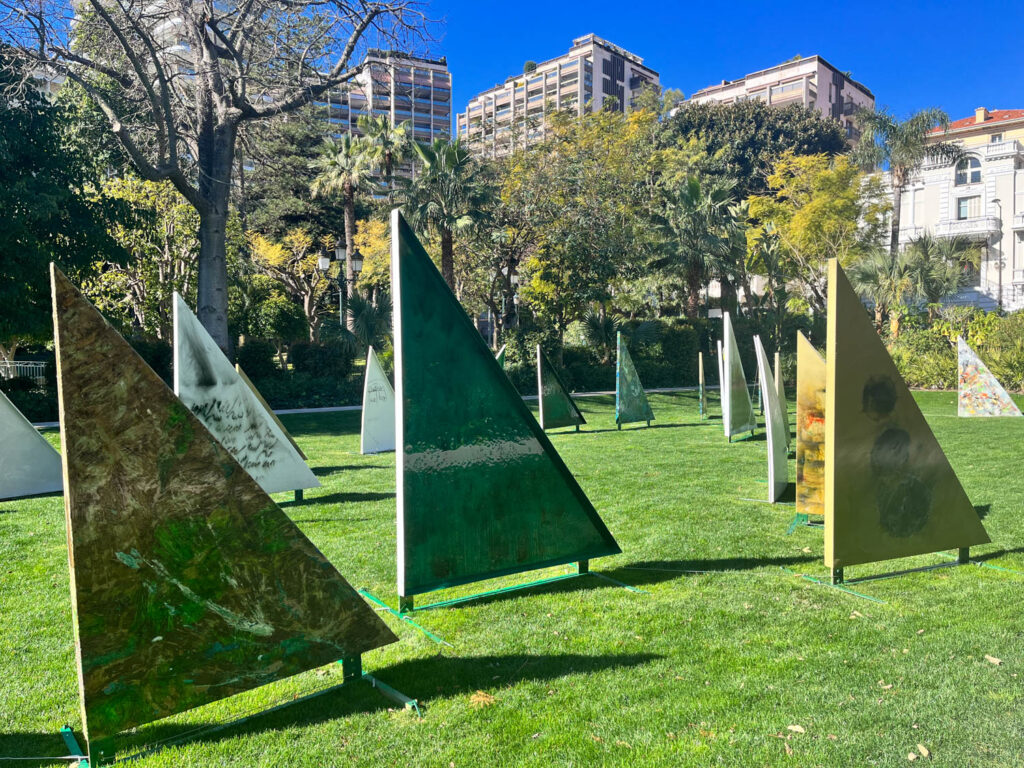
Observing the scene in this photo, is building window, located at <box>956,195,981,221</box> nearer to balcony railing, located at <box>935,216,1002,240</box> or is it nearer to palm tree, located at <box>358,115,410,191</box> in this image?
balcony railing, located at <box>935,216,1002,240</box>

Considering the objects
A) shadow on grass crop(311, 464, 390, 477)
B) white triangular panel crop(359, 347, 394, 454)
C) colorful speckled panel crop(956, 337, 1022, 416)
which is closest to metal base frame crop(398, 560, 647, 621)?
shadow on grass crop(311, 464, 390, 477)

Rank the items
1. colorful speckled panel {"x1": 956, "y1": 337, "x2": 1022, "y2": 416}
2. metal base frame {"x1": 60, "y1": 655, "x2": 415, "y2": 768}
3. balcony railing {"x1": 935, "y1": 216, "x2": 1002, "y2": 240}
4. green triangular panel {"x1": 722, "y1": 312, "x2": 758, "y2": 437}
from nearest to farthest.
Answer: metal base frame {"x1": 60, "y1": 655, "x2": 415, "y2": 768}
green triangular panel {"x1": 722, "y1": 312, "x2": 758, "y2": 437}
colorful speckled panel {"x1": 956, "y1": 337, "x2": 1022, "y2": 416}
balcony railing {"x1": 935, "y1": 216, "x2": 1002, "y2": 240}

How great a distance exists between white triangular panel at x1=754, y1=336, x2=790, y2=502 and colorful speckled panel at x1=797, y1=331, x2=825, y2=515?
0.51 m

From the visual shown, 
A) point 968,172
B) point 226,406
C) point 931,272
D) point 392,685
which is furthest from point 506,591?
point 968,172

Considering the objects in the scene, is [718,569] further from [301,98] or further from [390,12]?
[301,98]

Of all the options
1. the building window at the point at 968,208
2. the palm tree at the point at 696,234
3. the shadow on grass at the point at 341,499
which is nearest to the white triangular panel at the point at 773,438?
the shadow on grass at the point at 341,499

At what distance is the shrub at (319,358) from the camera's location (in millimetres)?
22484

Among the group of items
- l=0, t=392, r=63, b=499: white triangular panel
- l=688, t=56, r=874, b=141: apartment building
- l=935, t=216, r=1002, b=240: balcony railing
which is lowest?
l=0, t=392, r=63, b=499: white triangular panel

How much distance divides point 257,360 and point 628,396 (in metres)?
11.2

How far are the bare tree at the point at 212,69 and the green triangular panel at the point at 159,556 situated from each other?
14.8 m

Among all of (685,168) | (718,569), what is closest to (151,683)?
(718,569)

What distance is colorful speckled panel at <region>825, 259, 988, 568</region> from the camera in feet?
15.8

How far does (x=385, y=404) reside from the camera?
1284 cm

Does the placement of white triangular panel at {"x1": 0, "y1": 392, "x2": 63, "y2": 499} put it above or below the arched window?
below
